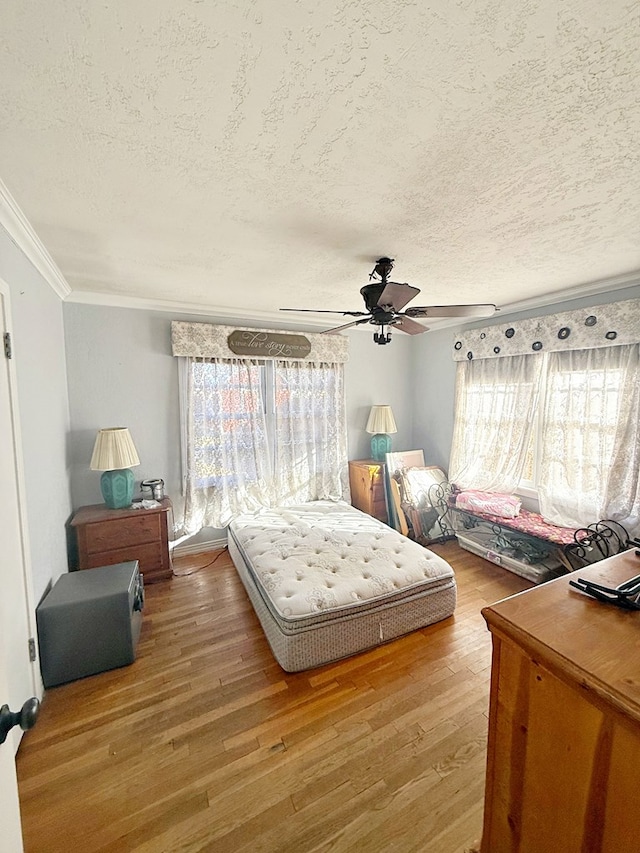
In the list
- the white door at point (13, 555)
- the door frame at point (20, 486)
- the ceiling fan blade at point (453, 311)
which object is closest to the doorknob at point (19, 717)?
the white door at point (13, 555)

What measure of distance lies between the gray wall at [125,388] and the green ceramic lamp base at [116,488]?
0.27m

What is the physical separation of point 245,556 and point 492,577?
85.1 inches

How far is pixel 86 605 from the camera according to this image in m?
1.84

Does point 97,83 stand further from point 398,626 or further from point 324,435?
point 324,435

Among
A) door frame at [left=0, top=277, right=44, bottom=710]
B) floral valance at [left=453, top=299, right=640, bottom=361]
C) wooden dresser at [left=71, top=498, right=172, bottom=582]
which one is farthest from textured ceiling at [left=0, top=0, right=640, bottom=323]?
wooden dresser at [left=71, top=498, right=172, bottom=582]

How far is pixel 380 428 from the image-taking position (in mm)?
3977

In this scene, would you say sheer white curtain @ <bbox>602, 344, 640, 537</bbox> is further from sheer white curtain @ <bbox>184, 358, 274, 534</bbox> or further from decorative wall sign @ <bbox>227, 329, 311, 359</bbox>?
sheer white curtain @ <bbox>184, 358, 274, 534</bbox>

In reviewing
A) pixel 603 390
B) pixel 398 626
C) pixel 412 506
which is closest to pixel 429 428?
pixel 412 506

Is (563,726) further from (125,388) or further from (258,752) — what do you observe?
(125,388)

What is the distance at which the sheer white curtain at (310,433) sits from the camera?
368 cm

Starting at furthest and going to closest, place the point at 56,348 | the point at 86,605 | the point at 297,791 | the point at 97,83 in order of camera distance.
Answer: the point at 56,348 < the point at 86,605 < the point at 297,791 < the point at 97,83

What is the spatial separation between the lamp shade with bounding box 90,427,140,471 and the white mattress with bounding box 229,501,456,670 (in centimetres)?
116

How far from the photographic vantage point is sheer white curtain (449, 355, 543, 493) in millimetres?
3215

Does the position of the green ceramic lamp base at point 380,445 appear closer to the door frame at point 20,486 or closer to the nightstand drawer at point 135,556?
the nightstand drawer at point 135,556
